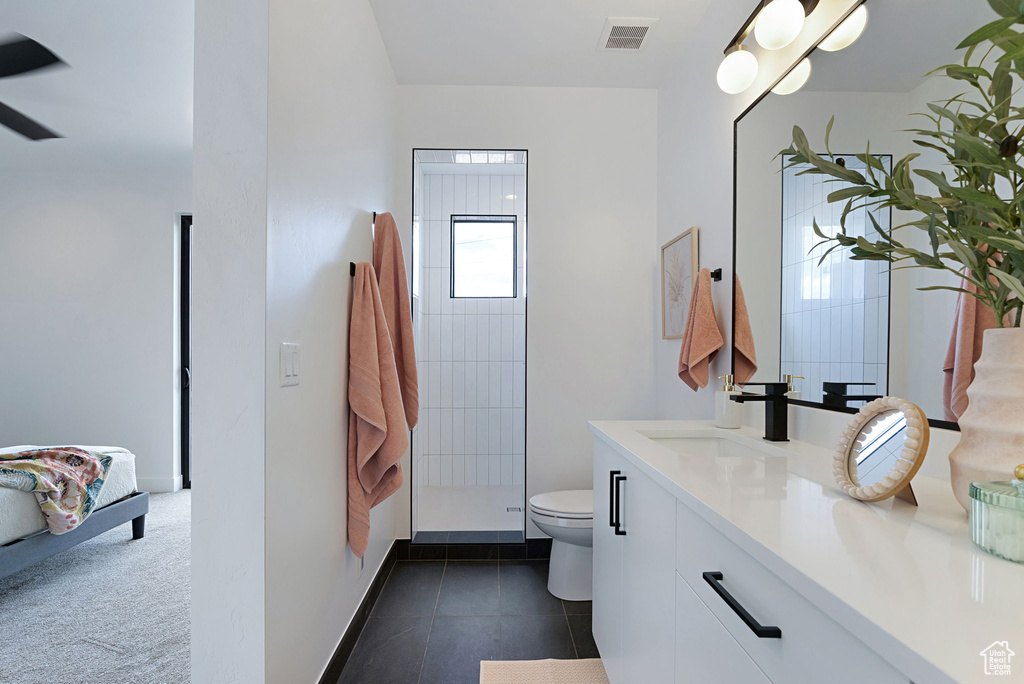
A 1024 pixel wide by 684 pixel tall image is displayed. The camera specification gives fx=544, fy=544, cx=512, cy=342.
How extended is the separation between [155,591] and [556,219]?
268cm

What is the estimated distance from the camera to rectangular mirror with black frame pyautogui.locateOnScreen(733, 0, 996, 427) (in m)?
1.07

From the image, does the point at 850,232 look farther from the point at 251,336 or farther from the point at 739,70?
the point at 251,336

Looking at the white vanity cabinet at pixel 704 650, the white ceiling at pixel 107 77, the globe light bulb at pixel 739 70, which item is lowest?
the white vanity cabinet at pixel 704 650

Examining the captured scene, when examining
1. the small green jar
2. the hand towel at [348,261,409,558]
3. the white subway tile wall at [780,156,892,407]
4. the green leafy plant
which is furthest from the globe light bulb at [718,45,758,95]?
the small green jar

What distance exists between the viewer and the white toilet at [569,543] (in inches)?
95.0

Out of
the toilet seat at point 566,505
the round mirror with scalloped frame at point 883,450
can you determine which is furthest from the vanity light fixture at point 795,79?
the toilet seat at point 566,505

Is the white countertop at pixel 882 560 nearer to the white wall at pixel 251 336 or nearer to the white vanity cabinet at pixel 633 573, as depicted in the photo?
the white vanity cabinet at pixel 633 573

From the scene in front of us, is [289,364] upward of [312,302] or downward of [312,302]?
downward

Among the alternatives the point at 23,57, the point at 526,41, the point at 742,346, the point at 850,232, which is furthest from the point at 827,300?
the point at 23,57

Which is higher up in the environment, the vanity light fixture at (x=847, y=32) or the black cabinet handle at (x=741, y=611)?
the vanity light fixture at (x=847, y=32)

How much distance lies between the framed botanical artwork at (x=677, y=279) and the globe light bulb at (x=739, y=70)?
67 cm

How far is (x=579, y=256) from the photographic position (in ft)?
9.78

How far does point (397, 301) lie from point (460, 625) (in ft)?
4.57

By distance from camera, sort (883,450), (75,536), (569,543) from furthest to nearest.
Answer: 1. (75,536)
2. (569,543)
3. (883,450)
